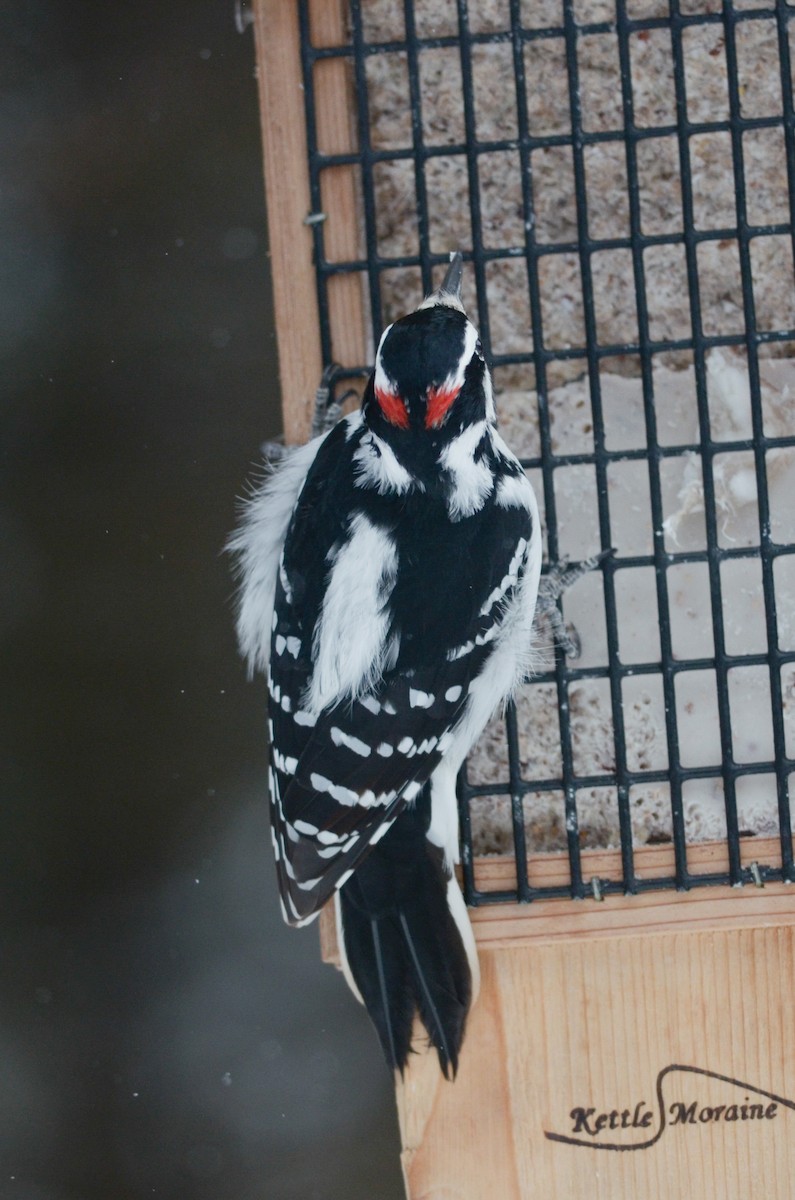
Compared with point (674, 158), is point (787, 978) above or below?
below

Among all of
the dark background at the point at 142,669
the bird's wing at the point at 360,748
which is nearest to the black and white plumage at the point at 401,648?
the bird's wing at the point at 360,748

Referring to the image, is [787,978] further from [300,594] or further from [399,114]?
[399,114]

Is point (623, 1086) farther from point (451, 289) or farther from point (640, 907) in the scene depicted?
point (451, 289)

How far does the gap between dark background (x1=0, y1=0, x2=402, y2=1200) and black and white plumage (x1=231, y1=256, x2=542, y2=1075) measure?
0.71 meters

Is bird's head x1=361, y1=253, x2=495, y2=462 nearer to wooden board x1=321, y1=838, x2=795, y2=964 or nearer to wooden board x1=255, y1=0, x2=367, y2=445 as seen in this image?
wooden board x1=255, y1=0, x2=367, y2=445

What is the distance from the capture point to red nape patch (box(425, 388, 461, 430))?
108cm

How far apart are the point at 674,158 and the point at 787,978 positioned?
94 centimetres

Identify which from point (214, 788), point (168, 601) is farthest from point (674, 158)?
point (214, 788)

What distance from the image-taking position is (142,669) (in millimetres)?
1978

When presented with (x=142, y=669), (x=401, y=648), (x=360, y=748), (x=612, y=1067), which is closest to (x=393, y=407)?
(x=401, y=648)

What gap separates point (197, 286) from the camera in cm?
189

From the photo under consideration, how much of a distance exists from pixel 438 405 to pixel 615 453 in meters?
0.25

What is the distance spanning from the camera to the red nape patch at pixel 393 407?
1106 millimetres

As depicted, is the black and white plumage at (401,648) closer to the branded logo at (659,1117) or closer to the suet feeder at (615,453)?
the suet feeder at (615,453)
